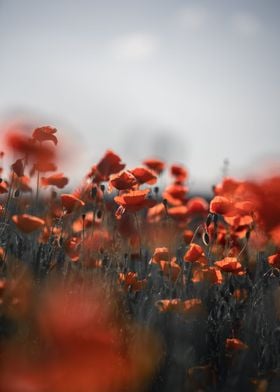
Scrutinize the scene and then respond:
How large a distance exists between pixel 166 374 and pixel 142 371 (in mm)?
147

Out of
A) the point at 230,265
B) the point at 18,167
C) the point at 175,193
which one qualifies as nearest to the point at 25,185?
the point at 18,167

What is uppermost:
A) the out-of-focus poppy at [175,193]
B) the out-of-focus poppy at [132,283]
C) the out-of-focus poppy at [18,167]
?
the out-of-focus poppy at [18,167]

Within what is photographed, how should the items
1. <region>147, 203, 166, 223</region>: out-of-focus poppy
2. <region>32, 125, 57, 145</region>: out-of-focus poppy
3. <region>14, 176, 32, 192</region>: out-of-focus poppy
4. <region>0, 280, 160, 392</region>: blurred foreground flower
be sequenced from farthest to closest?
<region>147, 203, 166, 223</region>: out-of-focus poppy < <region>14, 176, 32, 192</region>: out-of-focus poppy < <region>32, 125, 57, 145</region>: out-of-focus poppy < <region>0, 280, 160, 392</region>: blurred foreground flower

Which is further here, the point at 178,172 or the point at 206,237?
the point at 178,172

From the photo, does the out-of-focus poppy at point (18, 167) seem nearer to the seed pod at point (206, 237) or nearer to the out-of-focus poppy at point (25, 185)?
the out-of-focus poppy at point (25, 185)

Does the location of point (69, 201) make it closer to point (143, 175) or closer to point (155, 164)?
point (143, 175)

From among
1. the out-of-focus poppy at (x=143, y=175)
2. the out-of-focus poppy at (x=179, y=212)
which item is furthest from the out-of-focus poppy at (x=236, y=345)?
the out-of-focus poppy at (x=179, y=212)

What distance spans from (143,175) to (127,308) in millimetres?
967

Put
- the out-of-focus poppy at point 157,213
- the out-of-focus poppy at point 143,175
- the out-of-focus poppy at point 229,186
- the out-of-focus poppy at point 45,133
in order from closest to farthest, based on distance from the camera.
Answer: the out-of-focus poppy at point 45,133 → the out-of-focus poppy at point 143,175 → the out-of-focus poppy at point 229,186 → the out-of-focus poppy at point 157,213

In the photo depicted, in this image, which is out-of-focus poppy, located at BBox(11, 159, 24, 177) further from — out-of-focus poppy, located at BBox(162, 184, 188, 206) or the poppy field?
out-of-focus poppy, located at BBox(162, 184, 188, 206)

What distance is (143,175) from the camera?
3482 millimetres

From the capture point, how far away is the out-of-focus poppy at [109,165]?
3.56 meters

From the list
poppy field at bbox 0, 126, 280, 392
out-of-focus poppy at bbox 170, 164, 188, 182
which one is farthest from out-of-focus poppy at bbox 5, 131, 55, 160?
out-of-focus poppy at bbox 170, 164, 188, 182

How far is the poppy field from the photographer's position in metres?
2.14
